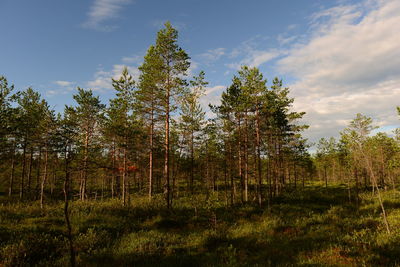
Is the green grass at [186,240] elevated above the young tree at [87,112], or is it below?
below

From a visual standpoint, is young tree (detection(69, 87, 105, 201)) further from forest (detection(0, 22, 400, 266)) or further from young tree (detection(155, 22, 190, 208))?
young tree (detection(155, 22, 190, 208))

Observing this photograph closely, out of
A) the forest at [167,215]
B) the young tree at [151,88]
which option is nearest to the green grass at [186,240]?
the forest at [167,215]

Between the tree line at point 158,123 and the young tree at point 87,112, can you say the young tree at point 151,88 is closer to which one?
the tree line at point 158,123

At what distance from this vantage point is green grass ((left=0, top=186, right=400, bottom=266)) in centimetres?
766

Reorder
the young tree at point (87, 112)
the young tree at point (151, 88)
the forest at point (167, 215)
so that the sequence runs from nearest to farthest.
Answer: the forest at point (167, 215)
the young tree at point (151, 88)
the young tree at point (87, 112)

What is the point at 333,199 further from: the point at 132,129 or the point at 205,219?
the point at 132,129

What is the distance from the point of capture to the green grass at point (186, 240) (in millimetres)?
7664

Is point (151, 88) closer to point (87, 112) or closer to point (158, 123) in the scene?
point (158, 123)

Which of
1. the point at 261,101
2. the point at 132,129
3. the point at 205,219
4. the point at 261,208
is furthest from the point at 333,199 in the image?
the point at 132,129

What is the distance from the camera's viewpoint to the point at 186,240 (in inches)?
412

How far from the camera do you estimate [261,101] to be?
20.1m

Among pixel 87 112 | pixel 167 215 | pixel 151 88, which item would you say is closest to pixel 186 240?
pixel 167 215

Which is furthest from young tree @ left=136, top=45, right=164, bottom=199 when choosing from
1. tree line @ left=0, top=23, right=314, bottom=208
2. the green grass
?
the green grass

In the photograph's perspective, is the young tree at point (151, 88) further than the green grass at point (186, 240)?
Yes
